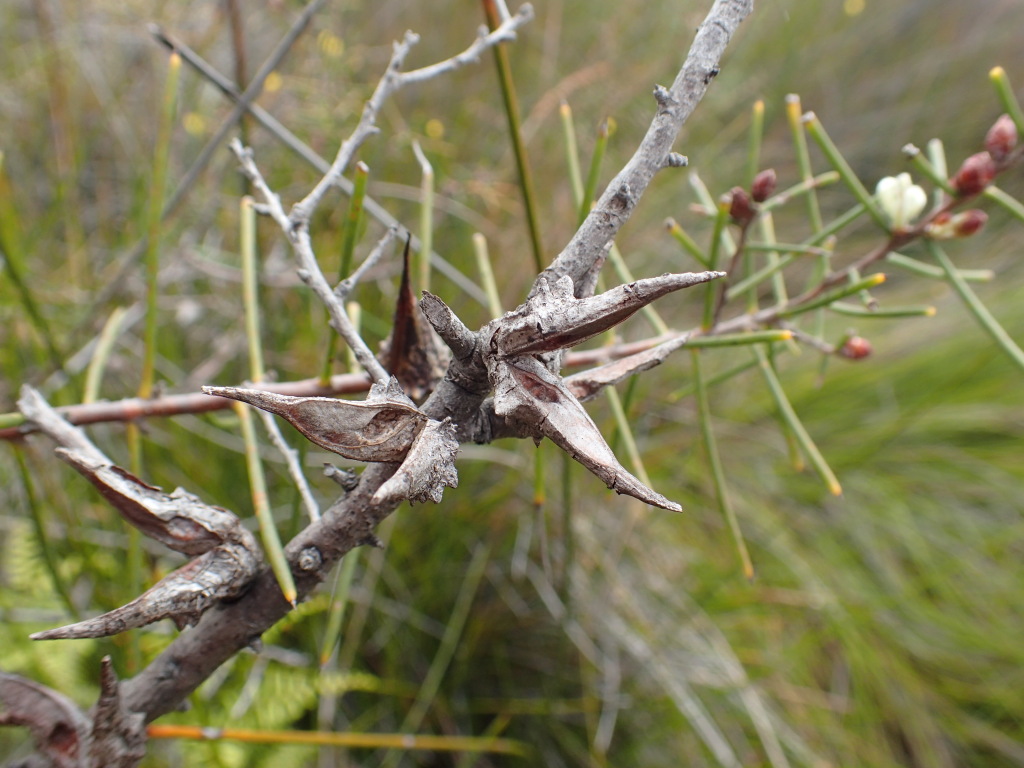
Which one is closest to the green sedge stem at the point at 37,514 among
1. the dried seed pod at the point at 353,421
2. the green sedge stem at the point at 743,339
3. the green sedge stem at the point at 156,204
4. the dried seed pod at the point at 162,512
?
the green sedge stem at the point at 156,204

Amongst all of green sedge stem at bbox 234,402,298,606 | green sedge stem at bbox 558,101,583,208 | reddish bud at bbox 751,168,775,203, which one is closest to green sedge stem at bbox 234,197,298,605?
green sedge stem at bbox 234,402,298,606

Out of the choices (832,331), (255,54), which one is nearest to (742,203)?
(832,331)

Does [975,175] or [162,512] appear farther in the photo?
[975,175]

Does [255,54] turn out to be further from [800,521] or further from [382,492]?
[382,492]

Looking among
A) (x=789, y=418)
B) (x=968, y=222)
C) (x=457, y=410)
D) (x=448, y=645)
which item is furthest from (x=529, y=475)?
(x=457, y=410)

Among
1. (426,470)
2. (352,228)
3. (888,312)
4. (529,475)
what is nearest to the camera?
(426,470)

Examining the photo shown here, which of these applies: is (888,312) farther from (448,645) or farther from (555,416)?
(448,645)

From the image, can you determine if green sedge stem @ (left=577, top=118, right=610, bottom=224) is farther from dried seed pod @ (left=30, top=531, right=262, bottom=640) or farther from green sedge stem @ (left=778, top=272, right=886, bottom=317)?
dried seed pod @ (left=30, top=531, right=262, bottom=640)
